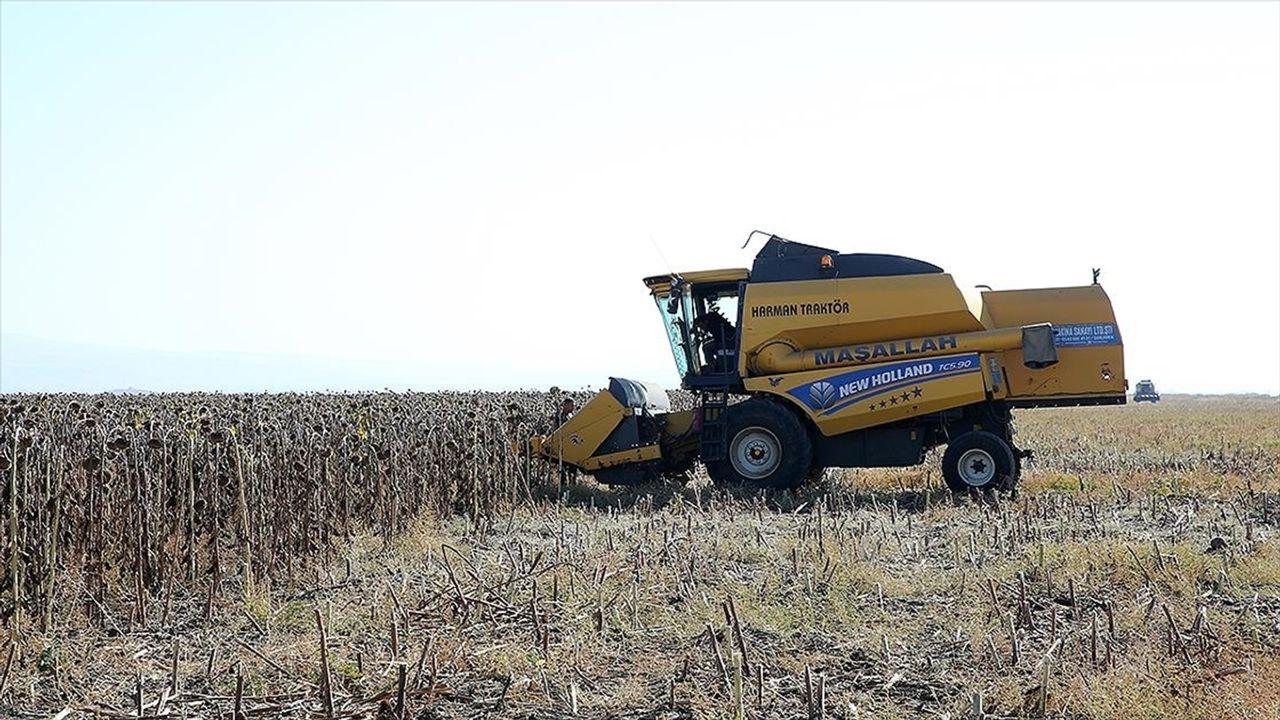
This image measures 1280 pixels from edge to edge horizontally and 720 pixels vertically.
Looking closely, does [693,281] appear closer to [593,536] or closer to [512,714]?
[593,536]

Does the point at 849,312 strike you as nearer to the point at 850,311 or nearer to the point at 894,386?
the point at 850,311

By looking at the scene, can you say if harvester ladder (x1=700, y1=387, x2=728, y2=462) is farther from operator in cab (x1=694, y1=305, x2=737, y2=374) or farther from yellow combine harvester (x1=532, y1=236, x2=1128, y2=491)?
operator in cab (x1=694, y1=305, x2=737, y2=374)

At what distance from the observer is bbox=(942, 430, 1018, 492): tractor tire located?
1206 cm

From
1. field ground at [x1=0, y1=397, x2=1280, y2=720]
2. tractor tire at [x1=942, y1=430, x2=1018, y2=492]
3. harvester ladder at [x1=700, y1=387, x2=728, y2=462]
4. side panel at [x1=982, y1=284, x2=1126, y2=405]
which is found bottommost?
field ground at [x1=0, y1=397, x2=1280, y2=720]

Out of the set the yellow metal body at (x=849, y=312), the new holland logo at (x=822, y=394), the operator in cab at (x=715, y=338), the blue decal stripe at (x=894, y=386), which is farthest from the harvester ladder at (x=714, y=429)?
the blue decal stripe at (x=894, y=386)

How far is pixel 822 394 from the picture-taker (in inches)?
495

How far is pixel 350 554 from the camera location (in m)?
8.75

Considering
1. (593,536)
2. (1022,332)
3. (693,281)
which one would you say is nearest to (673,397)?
(693,281)

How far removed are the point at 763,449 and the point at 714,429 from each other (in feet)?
1.99

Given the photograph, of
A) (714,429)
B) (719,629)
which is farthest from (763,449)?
(719,629)

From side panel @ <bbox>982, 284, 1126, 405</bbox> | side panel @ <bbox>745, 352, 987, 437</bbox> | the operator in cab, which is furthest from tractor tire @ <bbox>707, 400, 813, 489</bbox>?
side panel @ <bbox>982, 284, 1126, 405</bbox>

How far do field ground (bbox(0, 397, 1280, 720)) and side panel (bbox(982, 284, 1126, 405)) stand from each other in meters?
2.28

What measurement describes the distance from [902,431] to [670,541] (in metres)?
4.57

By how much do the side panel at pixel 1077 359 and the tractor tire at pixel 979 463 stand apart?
554mm
